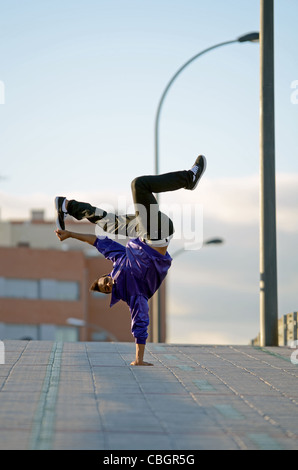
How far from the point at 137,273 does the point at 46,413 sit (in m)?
2.87

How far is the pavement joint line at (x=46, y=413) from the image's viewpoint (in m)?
5.88

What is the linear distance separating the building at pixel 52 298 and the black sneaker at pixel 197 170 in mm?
57715

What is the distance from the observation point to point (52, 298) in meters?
69.9

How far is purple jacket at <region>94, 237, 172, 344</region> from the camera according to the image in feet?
30.7

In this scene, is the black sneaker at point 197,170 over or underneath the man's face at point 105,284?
over

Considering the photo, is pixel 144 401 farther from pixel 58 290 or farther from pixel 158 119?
pixel 58 290

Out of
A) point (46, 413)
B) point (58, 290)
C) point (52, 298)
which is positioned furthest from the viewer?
point (58, 290)

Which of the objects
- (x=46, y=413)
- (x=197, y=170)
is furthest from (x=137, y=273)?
(x=46, y=413)

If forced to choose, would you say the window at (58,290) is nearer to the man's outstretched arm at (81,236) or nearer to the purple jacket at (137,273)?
the man's outstretched arm at (81,236)

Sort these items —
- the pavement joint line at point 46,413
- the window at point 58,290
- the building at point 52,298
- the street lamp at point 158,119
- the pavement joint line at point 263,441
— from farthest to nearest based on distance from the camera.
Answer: the window at point 58,290 → the building at point 52,298 → the street lamp at point 158,119 → the pavement joint line at point 263,441 → the pavement joint line at point 46,413

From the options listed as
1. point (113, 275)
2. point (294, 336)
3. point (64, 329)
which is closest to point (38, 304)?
point (64, 329)

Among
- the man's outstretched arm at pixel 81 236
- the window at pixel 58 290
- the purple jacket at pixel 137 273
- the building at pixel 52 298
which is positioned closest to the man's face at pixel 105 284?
the purple jacket at pixel 137 273
